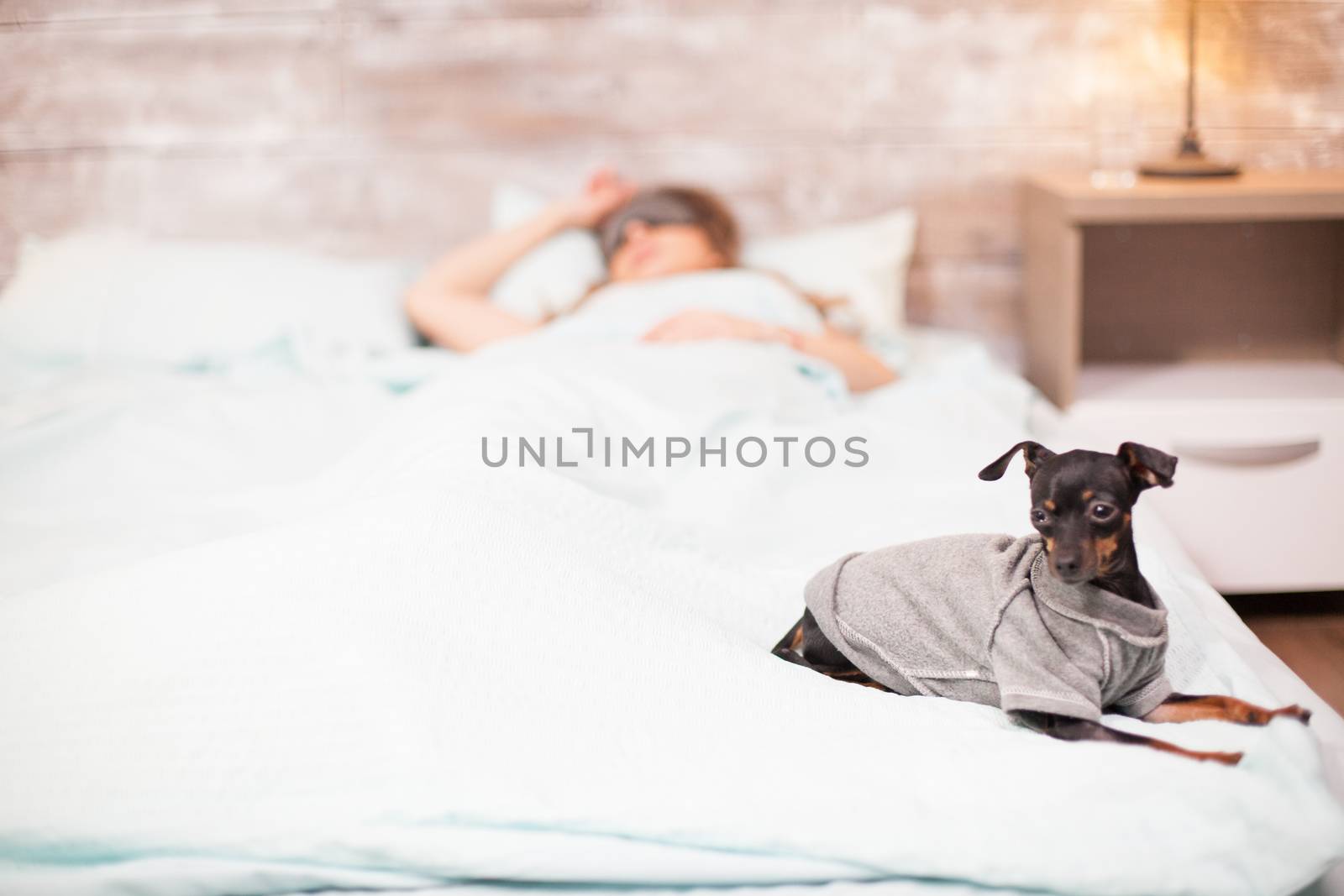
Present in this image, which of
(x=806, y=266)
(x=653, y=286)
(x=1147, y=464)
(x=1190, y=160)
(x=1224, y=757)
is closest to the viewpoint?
(x=1224, y=757)

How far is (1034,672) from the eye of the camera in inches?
39.3

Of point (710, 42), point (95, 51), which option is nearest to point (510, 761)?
point (710, 42)

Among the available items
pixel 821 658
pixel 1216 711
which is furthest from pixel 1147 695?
pixel 821 658

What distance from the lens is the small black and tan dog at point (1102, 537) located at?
97 centimetres

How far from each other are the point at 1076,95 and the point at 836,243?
1.93 ft

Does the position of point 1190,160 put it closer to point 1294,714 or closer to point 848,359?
point 848,359

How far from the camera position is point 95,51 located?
2.57 m

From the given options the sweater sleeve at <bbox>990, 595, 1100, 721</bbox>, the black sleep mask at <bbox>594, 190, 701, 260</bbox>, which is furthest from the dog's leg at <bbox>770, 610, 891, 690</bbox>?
the black sleep mask at <bbox>594, 190, 701, 260</bbox>

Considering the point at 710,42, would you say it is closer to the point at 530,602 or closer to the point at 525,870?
the point at 530,602

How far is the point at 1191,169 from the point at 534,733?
1.80 m

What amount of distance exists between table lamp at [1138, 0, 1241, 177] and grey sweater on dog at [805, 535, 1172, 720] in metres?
1.41

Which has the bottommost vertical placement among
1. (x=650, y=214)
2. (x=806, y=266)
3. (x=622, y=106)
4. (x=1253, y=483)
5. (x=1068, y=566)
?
(x=1253, y=483)

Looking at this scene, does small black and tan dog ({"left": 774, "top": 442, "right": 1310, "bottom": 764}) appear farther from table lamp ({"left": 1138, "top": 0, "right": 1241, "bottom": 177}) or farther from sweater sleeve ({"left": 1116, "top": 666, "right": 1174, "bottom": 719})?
table lamp ({"left": 1138, "top": 0, "right": 1241, "bottom": 177})

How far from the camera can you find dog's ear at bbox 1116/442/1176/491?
3.32ft
